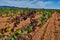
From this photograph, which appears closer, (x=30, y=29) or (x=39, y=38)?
(x=39, y=38)

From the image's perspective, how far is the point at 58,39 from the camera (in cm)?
1384

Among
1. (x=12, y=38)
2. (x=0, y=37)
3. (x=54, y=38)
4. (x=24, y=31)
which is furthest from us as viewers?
(x=24, y=31)

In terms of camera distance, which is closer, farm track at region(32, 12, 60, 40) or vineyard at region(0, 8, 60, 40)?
vineyard at region(0, 8, 60, 40)

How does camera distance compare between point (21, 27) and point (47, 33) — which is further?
point (21, 27)

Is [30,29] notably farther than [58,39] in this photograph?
Yes

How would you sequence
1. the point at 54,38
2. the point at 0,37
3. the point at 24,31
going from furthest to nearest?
the point at 24,31, the point at 54,38, the point at 0,37

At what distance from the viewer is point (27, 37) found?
44.7ft

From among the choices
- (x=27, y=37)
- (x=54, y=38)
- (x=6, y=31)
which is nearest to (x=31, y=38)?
(x=27, y=37)

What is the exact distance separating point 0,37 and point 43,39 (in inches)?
92.8

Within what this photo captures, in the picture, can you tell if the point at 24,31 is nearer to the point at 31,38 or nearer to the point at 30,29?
the point at 30,29

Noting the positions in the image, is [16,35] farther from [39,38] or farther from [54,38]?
[54,38]

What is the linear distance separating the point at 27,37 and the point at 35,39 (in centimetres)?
52

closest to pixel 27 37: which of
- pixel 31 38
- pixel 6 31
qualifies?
pixel 31 38

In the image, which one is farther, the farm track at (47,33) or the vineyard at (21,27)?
the farm track at (47,33)
